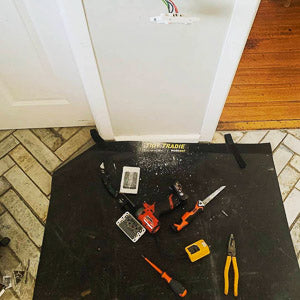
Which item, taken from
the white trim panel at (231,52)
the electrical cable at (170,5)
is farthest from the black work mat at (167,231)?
the electrical cable at (170,5)

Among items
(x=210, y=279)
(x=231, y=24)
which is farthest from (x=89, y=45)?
(x=210, y=279)

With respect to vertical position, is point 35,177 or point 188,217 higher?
point 35,177

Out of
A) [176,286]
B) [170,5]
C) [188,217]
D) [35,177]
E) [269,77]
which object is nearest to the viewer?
[170,5]

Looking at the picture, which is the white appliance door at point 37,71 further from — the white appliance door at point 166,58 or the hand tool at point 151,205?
the hand tool at point 151,205

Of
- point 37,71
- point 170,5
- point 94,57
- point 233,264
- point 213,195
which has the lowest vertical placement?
point 233,264

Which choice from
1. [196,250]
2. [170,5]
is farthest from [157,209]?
[170,5]

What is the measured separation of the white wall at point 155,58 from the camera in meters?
1.04

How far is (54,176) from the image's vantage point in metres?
1.67

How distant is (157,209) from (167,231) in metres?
0.13

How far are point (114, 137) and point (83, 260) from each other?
2.29ft

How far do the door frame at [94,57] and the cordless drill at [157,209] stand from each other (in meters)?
0.39

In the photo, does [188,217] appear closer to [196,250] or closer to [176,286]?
[196,250]

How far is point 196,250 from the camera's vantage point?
4.57 ft

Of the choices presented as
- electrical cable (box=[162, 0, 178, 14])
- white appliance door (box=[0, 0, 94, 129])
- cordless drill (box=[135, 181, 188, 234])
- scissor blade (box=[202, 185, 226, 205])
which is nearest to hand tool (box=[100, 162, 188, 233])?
cordless drill (box=[135, 181, 188, 234])
